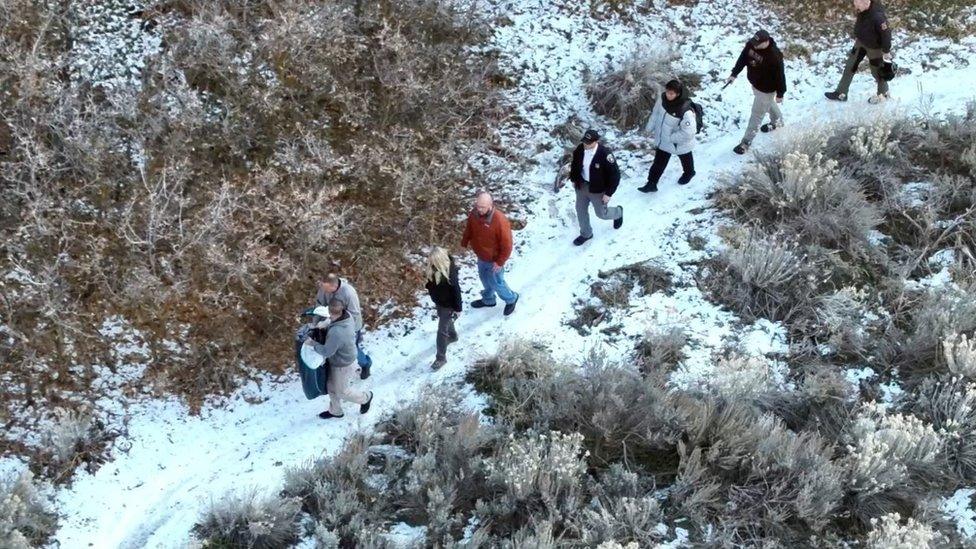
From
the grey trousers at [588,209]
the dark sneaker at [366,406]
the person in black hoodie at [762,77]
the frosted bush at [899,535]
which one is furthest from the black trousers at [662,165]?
the frosted bush at [899,535]

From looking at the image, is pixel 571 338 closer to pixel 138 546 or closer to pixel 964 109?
pixel 138 546

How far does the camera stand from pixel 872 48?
33.8 feet

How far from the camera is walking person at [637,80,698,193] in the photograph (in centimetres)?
916

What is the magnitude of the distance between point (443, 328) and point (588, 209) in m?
2.51

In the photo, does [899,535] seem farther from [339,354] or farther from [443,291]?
[339,354]

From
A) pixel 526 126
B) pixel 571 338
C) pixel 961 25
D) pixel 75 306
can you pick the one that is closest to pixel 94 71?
pixel 75 306

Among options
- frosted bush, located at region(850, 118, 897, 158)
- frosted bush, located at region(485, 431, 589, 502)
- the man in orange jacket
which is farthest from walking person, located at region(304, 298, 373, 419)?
frosted bush, located at region(850, 118, 897, 158)

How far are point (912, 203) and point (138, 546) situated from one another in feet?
29.2

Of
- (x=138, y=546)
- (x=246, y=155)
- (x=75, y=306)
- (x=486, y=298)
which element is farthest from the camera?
(x=246, y=155)

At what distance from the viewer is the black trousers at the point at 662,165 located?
957 cm

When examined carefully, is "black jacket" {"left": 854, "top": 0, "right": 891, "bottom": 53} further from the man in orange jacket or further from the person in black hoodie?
the man in orange jacket

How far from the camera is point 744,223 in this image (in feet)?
30.3

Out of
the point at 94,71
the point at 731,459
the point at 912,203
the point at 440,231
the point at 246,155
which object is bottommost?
the point at 731,459

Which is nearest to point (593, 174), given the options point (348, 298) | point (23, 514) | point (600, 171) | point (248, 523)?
point (600, 171)
